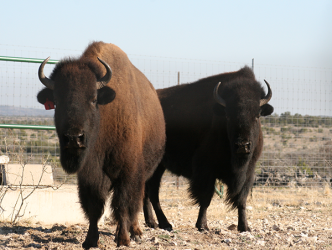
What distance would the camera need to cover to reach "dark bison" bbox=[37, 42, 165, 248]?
4324 mm

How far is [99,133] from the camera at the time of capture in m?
4.68

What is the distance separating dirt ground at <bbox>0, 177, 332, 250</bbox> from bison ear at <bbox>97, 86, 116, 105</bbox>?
6.06 feet

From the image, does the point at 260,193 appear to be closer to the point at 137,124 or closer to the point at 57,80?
the point at 137,124

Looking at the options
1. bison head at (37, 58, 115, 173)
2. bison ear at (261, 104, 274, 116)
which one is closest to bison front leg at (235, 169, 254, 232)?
bison ear at (261, 104, 274, 116)

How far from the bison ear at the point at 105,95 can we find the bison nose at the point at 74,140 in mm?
644

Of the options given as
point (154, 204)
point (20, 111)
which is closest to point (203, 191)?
point (154, 204)

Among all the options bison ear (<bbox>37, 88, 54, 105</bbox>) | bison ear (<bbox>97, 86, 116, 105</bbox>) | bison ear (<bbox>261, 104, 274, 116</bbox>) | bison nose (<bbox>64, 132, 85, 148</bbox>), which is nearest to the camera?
bison nose (<bbox>64, 132, 85, 148</bbox>)

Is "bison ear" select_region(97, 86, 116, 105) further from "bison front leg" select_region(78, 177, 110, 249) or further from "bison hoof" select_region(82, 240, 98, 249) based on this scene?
"bison hoof" select_region(82, 240, 98, 249)

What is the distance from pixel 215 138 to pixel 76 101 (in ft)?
9.77

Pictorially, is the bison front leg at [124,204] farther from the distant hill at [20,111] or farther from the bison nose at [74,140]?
the distant hill at [20,111]

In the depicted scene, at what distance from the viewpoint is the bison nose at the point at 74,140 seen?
4.08 metres

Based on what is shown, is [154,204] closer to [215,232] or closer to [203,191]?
[203,191]

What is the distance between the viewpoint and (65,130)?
4102 millimetres

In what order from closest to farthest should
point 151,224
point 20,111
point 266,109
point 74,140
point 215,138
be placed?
point 74,140, point 266,109, point 215,138, point 151,224, point 20,111
